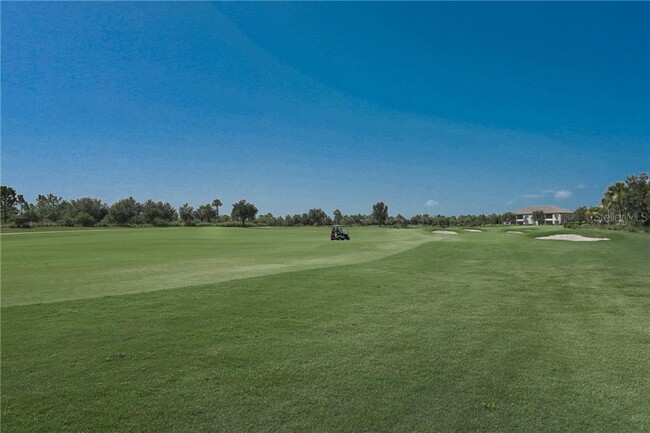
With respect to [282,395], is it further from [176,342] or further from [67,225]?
[67,225]

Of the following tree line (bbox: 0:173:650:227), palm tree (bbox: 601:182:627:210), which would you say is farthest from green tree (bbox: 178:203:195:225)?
palm tree (bbox: 601:182:627:210)

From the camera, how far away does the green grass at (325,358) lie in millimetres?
4141

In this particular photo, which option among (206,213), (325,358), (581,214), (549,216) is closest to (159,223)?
(206,213)

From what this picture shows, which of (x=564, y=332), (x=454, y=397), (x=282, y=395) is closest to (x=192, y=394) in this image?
(x=282, y=395)

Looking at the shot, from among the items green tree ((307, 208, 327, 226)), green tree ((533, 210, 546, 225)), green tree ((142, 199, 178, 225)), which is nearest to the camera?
green tree ((142, 199, 178, 225))

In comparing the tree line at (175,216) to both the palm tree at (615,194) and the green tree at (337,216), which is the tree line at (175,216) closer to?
the green tree at (337,216)

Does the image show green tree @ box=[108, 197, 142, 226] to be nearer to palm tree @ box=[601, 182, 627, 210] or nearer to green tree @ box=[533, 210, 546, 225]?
palm tree @ box=[601, 182, 627, 210]

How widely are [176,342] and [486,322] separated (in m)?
5.80

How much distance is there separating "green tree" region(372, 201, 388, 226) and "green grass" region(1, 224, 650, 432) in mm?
115959

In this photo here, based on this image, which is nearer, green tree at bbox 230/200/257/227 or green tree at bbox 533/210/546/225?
green tree at bbox 230/200/257/227

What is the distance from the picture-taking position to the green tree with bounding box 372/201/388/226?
4988 inches

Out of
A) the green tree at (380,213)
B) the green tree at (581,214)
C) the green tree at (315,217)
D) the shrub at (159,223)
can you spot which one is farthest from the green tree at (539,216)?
the shrub at (159,223)

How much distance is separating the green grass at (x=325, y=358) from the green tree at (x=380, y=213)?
11596 cm

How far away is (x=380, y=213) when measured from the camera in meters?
127
